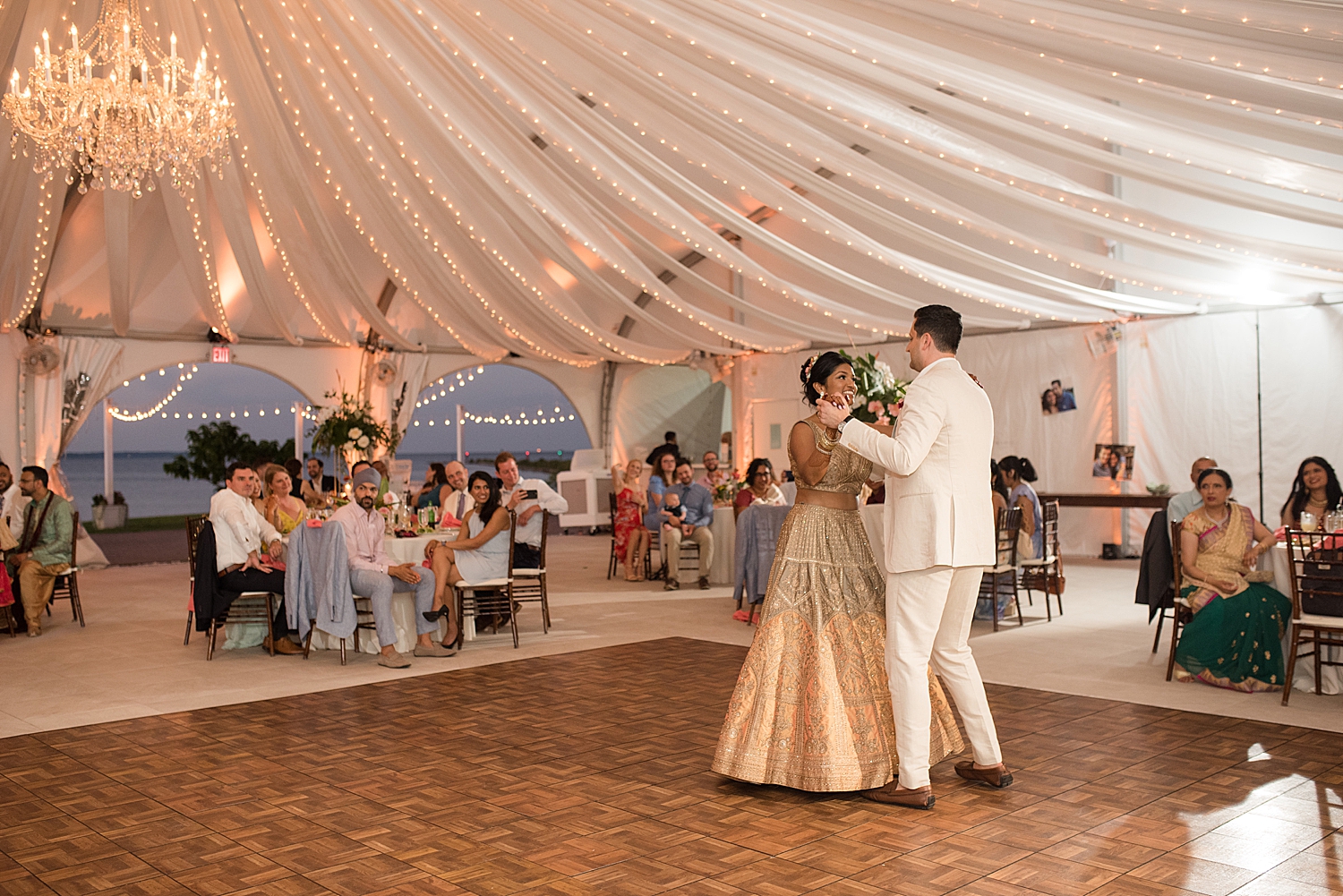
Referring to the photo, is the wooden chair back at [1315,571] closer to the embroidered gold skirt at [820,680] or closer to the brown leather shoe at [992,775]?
the brown leather shoe at [992,775]

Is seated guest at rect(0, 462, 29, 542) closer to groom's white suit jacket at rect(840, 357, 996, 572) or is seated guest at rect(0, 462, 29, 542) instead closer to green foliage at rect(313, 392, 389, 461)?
green foliage at rect(313, 392, 389, 461)

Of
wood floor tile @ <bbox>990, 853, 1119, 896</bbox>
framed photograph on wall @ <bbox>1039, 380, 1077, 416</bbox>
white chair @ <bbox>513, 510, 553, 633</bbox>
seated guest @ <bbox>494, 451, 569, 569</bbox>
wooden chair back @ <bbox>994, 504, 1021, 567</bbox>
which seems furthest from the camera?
framed photograph on wall @ <bbox>1039, 380, 1077, 416</bbox>

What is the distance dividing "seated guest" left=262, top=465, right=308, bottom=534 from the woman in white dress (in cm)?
162

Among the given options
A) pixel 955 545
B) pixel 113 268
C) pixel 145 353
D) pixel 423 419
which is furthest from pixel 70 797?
pixel 423 419

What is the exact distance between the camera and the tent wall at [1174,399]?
10.1m

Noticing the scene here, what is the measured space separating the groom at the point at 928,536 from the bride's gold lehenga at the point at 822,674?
14 cm

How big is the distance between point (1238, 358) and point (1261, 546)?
5.88 metres

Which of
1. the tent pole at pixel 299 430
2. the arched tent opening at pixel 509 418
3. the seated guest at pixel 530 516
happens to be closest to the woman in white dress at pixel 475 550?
the seated guest at pixel 530 516

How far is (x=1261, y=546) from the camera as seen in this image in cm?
541

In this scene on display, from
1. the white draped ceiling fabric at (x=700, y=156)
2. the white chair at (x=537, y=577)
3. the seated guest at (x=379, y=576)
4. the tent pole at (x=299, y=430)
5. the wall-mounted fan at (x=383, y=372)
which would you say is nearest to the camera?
the white draped ceiling fabric at (x=700, y=156)

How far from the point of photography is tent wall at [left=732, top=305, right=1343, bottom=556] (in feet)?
33.1

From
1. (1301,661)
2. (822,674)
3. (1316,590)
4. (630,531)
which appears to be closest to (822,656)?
(822,674)

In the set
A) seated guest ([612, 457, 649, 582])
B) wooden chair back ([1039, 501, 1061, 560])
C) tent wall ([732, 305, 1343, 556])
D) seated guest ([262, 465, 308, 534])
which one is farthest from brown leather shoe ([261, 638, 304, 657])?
tent wall ([732, 305, 1343, 556])

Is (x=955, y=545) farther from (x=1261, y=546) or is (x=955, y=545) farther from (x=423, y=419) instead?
(x=423, y=419)
